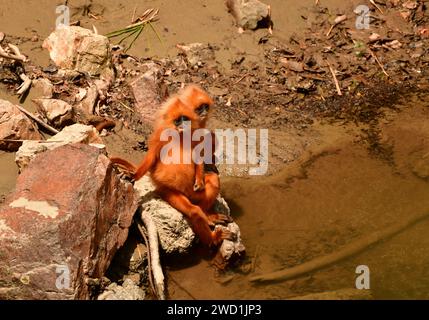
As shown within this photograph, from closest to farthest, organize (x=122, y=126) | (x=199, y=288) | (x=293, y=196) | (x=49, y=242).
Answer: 1. (x=49, y=242)
2. (x=199, y=288)
3. (x=293, y=196)
4. (x=122, y=126)

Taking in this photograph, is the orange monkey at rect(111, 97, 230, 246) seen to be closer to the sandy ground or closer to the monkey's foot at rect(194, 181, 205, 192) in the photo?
the monkey's foot at rect(194, 181, 205, 192)

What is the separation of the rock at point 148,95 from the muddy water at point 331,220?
116cm

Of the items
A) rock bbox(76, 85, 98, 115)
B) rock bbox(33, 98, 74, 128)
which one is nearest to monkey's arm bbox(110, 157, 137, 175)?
rock bbox(33, 98, 74, 128)

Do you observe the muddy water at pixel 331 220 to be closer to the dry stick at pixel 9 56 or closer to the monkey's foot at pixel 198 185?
the monkey's foot at pixel 198 185

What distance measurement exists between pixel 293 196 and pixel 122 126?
2.04 meters

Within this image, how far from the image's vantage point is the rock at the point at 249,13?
8.95 meters

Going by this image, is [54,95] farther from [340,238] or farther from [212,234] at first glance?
[340,238]

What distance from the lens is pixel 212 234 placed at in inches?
246

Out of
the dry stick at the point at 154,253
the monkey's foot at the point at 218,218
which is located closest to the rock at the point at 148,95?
the monkey's foot at the point at 218,218

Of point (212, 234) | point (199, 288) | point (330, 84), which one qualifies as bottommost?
point (199, 288)

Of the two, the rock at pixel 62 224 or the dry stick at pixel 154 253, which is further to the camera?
the dry stick at pixel 154 253

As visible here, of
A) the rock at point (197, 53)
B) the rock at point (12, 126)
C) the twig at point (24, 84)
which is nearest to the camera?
the rock at point (12, 126)

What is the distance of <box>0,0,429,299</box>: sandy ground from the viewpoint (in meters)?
6.14

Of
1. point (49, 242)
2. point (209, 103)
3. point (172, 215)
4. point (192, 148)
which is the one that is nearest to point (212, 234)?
point (172, 215)
